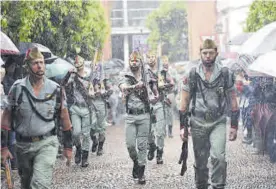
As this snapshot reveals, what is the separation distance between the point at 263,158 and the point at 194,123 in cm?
439

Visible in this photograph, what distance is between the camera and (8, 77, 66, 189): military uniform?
663cm

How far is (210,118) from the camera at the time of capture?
760 centimetres

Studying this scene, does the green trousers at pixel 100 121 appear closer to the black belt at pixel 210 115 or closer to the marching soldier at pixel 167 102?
the marching soldier at pixel 167 102

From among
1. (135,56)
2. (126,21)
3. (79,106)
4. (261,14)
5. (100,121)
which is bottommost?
(100,121)

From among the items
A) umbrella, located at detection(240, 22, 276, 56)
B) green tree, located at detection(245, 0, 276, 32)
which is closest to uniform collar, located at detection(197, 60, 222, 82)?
umbrella, located at detection(240, 22, 276, 56)

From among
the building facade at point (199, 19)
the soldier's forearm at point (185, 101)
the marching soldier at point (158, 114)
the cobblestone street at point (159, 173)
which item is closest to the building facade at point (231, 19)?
the building facade at point (199, 19)

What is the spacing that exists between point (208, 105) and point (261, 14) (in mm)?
9056

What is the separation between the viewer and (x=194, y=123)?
770 centimetres

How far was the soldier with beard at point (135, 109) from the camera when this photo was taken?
9.26m

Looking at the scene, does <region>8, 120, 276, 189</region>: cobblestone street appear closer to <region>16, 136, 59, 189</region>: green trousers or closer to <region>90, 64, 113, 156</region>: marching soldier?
<region>90, 64, 113, 156</region>: marching soldier

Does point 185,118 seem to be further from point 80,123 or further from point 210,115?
point 80,123

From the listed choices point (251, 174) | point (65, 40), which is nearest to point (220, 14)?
point (65, 40)

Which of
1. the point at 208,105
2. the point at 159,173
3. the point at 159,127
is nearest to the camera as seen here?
the point at 208,105

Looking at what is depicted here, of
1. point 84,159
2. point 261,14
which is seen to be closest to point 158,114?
point 84,159
